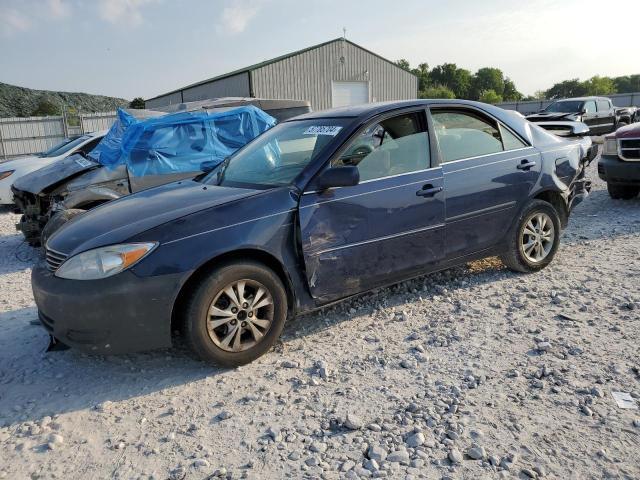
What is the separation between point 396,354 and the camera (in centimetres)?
358

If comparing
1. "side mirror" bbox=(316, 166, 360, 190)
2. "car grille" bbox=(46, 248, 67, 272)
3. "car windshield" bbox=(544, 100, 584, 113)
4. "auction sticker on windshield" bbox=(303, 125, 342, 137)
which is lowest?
"car grille" bbox=(46, 248, 67, 272)

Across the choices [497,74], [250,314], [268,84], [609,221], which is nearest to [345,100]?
[268,84]

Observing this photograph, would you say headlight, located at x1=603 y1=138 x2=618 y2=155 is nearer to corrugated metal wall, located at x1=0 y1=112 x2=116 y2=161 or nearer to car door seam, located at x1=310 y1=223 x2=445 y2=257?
car door seam, located at x1=310 y1=223 x2=445 y2=257

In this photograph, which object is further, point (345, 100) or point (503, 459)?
point (345, 100)

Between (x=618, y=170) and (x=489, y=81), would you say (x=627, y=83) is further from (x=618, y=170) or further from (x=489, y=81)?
(x=618, y=170)

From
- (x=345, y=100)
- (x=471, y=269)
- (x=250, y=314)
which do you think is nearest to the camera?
(x=250, y=314)

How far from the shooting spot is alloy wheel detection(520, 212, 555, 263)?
16.0 feet

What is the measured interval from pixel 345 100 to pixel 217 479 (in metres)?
29.4

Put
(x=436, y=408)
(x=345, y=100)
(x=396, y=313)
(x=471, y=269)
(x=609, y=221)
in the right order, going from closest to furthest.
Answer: (x=436, y=408)
(x=396, y=313)
(x=471, y=269)
(x=609, y=221)
(x=345, y=100)

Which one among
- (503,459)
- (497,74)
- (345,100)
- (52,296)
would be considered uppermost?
(497,74)

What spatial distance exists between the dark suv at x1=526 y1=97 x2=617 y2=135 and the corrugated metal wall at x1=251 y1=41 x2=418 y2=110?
1201 centimetres

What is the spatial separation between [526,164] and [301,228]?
2.41 metres

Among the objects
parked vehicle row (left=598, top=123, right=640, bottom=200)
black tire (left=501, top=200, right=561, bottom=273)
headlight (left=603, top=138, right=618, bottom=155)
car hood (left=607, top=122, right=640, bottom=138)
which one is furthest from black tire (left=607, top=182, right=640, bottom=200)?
black tire (left=501, top=200, right=561, bottom=273)

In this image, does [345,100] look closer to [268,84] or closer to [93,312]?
[268,84]
